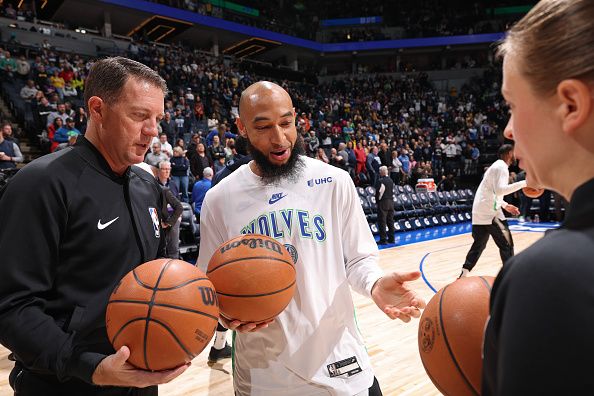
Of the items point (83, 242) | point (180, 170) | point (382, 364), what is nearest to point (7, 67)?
point (180, 170)

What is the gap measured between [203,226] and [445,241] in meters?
10.0

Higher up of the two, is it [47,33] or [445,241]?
[47,33]

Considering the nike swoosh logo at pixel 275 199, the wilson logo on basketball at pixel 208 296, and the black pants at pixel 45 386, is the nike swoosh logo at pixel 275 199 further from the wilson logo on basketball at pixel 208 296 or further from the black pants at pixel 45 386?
the black pants at pixel 45 386

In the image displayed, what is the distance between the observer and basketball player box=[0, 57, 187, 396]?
1.37 meters

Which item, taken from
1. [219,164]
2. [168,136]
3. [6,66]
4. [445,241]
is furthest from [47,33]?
[445,241]

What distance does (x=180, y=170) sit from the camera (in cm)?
888

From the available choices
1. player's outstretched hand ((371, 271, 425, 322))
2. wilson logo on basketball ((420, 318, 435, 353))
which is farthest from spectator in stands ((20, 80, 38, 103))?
wilson logo on basketball ((420, 318, 435, 353))

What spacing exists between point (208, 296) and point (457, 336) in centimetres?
78

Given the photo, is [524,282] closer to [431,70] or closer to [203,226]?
[203,226]

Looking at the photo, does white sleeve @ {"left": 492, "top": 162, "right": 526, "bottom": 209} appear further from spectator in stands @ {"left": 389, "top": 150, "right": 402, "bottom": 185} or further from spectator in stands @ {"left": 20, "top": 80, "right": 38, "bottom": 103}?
spectator in stands @ {"left": 20, "top": 80, "right": 38, "bottom": 103}

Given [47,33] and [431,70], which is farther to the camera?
[431,70]

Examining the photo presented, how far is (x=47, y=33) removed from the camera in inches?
701

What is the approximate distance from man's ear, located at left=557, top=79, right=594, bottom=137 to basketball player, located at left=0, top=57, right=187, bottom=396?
1229 millimetres

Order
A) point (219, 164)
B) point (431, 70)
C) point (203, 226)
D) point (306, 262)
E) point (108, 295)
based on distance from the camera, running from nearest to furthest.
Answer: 1. point (108, 295)
2. point (306, 262)
3. point (203, 226)
4. point (219, 164)
5. point (431, 70)
